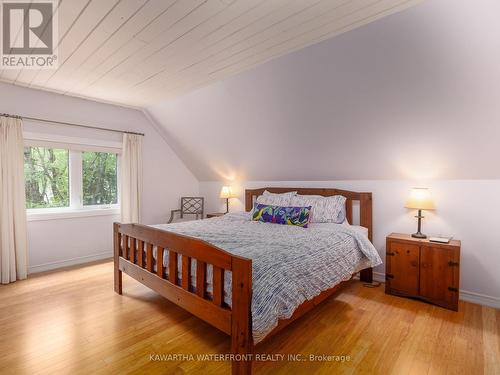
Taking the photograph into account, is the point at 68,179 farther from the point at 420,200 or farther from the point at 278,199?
the point at 420,200

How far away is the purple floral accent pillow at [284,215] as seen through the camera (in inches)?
120

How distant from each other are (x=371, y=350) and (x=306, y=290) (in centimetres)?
60

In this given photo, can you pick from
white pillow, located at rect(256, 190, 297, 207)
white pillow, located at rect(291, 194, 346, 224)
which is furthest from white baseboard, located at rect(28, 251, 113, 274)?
white pillow, located at rect(291, 194, 346, 224)

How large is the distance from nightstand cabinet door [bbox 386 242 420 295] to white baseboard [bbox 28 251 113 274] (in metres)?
3.69

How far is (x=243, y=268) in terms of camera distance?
4.92ft

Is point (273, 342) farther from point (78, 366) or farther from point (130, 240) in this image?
point (130, 240)

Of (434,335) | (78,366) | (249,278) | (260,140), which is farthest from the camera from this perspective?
(260,140)

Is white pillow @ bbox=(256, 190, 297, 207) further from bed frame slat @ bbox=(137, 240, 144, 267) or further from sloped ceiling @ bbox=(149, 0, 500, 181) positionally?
bed frame slat @ bbox=(137, 240, 144, 267)

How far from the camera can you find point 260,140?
356cm

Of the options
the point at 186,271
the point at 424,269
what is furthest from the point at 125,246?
the point at 424,269

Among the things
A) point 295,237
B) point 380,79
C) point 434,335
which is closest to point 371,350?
point 434,335

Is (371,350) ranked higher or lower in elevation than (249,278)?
lower

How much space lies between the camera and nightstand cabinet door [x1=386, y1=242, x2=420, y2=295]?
2609 mm

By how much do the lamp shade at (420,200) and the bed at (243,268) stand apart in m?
0.59
